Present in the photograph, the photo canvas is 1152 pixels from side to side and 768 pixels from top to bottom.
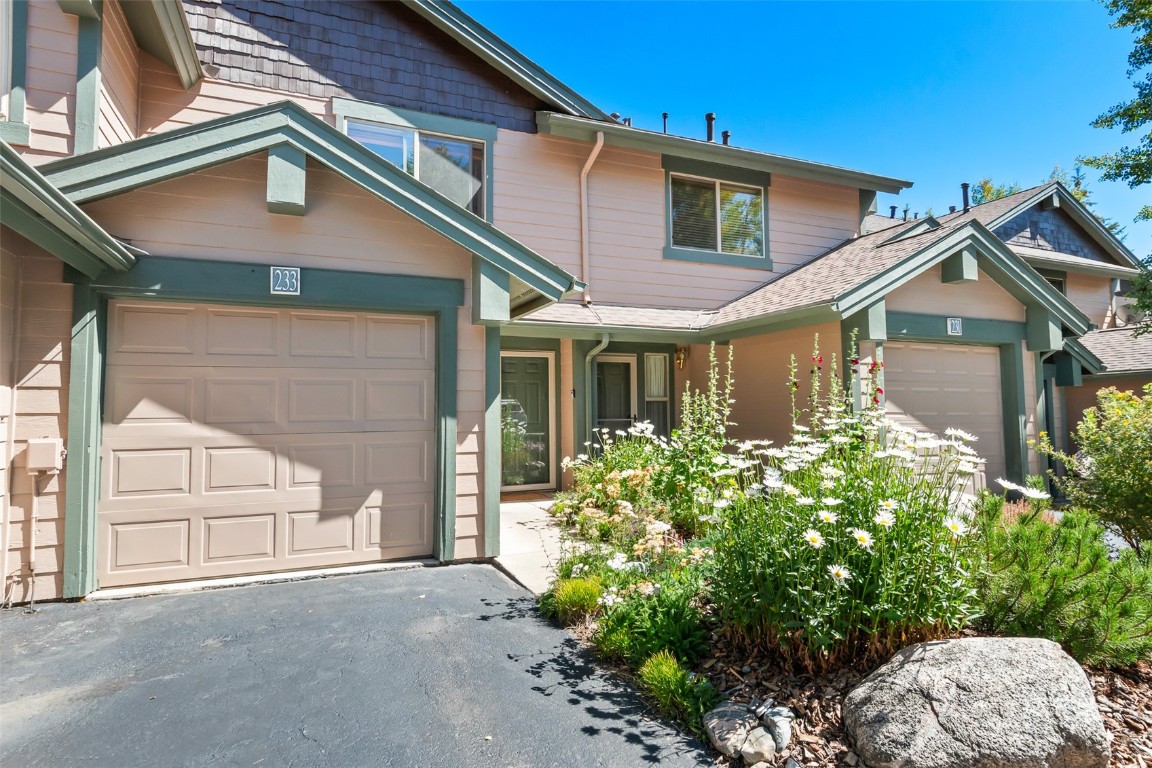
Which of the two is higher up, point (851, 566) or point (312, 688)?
point (851, 566)

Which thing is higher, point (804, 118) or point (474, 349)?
point (804, 118)

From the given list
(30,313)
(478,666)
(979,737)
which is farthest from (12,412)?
(979,737)

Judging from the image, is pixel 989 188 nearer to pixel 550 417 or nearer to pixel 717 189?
pixel 717 189

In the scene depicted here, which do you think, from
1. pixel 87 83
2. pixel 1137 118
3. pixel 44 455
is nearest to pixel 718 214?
pixel 87 83

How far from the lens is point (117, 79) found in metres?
5.86

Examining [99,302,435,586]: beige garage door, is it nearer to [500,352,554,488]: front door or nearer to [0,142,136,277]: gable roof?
[0,142,136,277]: gable roof

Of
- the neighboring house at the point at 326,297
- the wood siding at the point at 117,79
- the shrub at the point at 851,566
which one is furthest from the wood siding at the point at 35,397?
the shrub at the point at 851,566

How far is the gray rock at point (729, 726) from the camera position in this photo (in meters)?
2.81

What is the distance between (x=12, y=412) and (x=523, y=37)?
29.9 ft

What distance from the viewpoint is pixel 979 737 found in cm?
256

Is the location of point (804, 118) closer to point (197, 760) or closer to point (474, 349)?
point (474, 349)

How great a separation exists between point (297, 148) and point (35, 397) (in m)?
2.80

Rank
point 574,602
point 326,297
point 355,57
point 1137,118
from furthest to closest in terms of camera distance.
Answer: point 1137,118 < point 355,57 < point 326,297 < point 574,602

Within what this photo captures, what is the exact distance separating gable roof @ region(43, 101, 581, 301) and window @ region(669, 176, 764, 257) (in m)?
4.68
